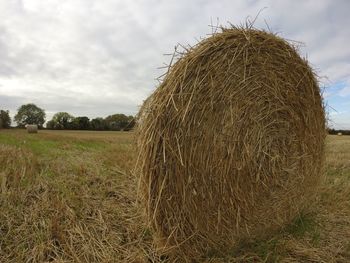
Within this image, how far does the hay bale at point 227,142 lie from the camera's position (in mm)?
3490

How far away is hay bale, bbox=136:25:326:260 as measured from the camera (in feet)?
11.5

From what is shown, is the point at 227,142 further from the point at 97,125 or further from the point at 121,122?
the point at 97,125

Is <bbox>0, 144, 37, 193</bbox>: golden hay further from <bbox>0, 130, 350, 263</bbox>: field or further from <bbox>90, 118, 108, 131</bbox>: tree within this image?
<bbox>90, 118, 108, 131</bbox>: tree

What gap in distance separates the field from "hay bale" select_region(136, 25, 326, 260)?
0.97 feet

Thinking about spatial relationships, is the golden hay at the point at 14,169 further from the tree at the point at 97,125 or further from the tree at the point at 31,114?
the tree at the point at 31,114

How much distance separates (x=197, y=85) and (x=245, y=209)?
153 cm

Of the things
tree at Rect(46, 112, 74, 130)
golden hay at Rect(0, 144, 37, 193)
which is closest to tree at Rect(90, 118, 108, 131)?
tree at Rect(46, 112, 74, 130)

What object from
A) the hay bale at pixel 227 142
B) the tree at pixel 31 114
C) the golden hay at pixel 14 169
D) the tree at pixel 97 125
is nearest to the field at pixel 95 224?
the golden hay at pixel 14 169

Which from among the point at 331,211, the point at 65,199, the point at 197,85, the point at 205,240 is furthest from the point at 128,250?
the point at 331,211

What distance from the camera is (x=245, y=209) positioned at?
4160 mm

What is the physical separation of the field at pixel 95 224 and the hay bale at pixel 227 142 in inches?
11.6

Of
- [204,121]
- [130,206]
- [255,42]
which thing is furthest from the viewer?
[130,206]

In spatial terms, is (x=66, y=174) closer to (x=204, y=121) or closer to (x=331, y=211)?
(x=204, y=121)

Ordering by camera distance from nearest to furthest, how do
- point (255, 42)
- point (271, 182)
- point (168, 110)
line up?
point (168, 110) < point (255, 42) < point (271, 182)
